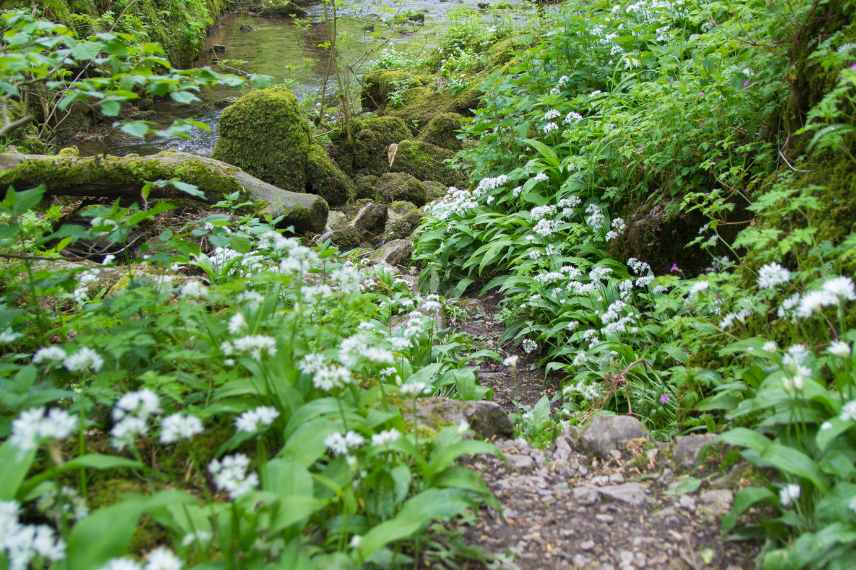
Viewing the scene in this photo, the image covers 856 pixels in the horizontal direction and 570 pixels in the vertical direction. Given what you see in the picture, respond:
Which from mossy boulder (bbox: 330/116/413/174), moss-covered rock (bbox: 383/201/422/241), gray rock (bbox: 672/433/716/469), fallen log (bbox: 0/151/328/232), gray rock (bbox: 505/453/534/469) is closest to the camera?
gray rock (bbox: 672/433/716/469)

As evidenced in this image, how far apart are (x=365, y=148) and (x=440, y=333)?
227 inches

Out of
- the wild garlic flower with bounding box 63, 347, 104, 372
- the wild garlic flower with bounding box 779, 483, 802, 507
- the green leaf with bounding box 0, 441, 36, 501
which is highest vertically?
the wild garlic flower with bounding box 63, 347, 104, 372

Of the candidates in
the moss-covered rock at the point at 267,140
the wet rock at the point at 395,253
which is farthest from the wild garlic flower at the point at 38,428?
the moss-covered rock at the point at 267,140

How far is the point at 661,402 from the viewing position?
3803mm

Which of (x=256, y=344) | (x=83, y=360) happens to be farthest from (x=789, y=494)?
(x=83, y=360)

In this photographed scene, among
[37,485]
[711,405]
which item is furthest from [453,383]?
[37,485]

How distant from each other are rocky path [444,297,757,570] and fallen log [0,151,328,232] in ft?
13.4

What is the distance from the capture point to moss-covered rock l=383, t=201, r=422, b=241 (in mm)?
8172

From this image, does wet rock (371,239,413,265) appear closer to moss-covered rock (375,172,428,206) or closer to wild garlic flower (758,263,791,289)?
moss-covered rock (375,172,428,206)

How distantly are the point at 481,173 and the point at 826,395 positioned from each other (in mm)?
5184

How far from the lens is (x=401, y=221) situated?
27.2 ft

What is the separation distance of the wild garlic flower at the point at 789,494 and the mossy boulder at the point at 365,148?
28.0 feet

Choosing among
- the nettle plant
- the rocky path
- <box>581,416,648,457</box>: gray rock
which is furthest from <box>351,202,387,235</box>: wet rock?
<box>581,416,648,457</box>: gray rock

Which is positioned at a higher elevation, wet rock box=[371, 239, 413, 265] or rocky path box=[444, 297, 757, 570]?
rocky path box=[444, 297, 757, 570]
